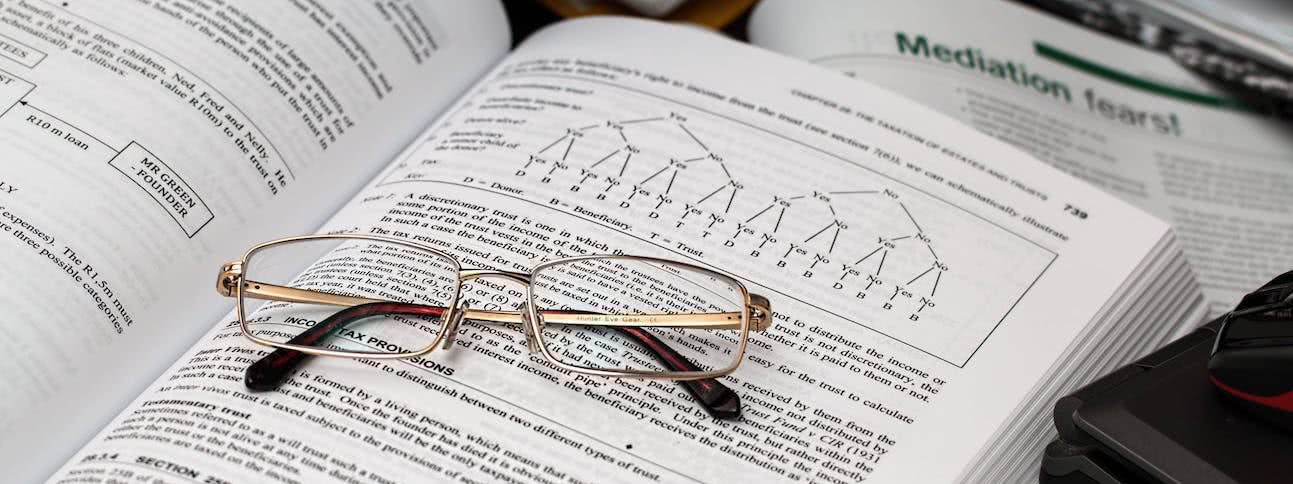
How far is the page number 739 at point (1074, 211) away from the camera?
0.66m

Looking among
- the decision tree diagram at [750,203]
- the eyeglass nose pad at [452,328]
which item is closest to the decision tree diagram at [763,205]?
the decision tree diagram at [750,203]

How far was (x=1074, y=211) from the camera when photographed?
0.66 m

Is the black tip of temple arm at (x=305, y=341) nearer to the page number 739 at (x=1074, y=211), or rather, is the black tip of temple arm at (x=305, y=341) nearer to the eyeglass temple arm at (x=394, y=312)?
the eyeglass temple arm at (x=394, y=312)

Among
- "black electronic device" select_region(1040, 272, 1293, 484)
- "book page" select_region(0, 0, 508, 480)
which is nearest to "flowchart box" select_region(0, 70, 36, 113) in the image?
"book page" select_region(0, 0, 508, 480)

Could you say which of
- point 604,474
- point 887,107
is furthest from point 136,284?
point 887,107

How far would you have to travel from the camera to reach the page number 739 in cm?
66

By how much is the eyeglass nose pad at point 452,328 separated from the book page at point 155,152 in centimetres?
18

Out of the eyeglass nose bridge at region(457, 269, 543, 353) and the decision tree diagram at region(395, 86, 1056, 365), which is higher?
the decision tree diagram at region(395, 86, 1056, 365)

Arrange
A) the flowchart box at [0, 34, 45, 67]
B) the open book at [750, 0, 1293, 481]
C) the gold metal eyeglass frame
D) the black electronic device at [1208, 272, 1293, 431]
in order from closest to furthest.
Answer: the black electronic device at [1208, 272, 1293, 431]
the gold metal eyeglass frame
the flowchart box at [0, 34, 45, 67]
the open book at [750, 0, 1293, 481]

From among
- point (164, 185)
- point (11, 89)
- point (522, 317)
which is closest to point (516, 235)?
point (522, 317)

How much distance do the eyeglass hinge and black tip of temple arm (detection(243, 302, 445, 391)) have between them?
0.05m

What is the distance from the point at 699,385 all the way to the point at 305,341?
21 centimetres

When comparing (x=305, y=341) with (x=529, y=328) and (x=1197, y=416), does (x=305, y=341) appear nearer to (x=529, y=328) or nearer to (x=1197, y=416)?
(x=529, y=328)

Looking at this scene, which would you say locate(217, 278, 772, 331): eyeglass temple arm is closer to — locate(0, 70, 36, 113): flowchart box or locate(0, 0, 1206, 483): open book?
locate(0, 0, 1206, 483): open book
